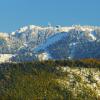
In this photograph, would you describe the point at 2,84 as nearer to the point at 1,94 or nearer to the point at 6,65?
the point at 1,94

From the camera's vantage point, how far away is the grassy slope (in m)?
94.6

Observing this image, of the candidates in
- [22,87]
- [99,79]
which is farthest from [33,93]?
[99,79]

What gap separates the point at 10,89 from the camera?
95.9 meters

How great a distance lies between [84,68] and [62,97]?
15.8 metres

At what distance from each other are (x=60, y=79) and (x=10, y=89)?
1134 cm

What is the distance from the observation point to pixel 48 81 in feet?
326

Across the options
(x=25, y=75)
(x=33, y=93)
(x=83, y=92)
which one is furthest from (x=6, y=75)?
(x=83, y=92)

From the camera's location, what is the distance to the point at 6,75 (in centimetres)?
10300

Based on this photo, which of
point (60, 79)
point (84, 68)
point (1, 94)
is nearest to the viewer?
point (1, 94)

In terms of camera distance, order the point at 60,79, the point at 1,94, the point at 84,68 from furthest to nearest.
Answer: the point at 84,68, the point at 60,79, the point at 1,94

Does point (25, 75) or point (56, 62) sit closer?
point (25, 75)

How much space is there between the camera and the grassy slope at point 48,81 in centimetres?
9456

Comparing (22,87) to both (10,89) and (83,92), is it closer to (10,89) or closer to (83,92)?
(10,89)

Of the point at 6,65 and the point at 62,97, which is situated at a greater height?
the point at 6,65
